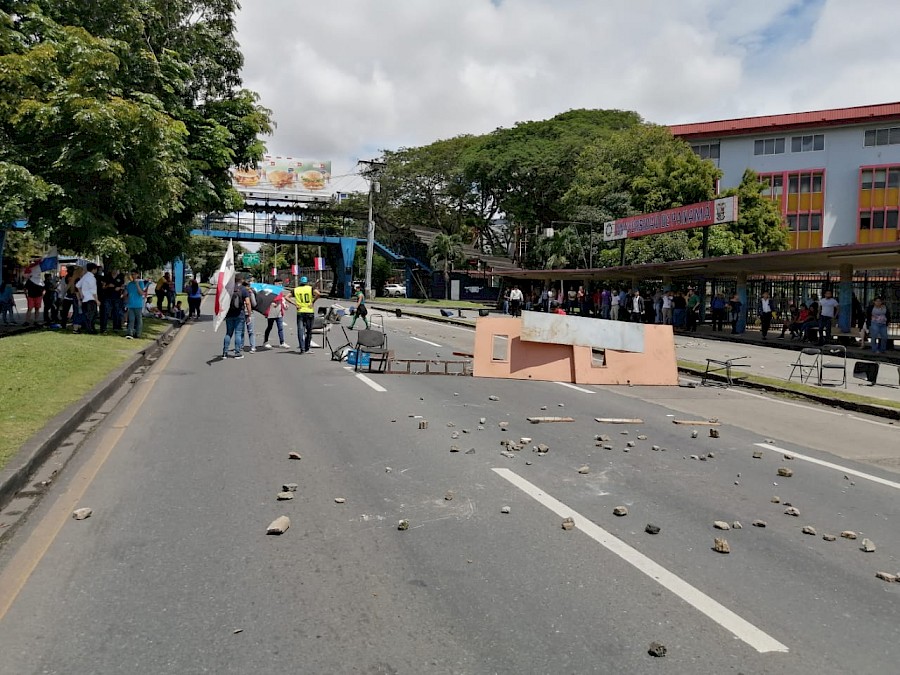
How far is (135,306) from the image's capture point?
Answer: 742 inches

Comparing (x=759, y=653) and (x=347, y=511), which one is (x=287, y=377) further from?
(x=759, y=653)

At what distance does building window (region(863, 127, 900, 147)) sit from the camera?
5216 cm

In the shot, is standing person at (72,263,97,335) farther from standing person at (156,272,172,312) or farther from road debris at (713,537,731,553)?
road debris at (713,537,731,553)

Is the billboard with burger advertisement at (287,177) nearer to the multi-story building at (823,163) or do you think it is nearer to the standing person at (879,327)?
the multi-story building at (823,163)

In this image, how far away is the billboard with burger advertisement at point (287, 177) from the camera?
7819 cm

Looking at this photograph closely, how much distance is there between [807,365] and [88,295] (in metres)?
17.5

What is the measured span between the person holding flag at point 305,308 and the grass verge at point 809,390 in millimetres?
8851

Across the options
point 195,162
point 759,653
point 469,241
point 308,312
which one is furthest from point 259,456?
point 469,241

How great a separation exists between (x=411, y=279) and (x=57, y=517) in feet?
218

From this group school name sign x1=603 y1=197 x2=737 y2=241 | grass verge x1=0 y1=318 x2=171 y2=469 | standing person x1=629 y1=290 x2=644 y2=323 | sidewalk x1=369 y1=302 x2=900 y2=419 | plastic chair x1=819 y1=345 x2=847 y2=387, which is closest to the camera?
grass verge x1=0 y1=318 x2=171 y2=469

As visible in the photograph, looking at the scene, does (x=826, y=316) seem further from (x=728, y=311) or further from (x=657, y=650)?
(x=657, y=650)

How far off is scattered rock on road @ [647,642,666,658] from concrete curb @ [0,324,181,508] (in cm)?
490

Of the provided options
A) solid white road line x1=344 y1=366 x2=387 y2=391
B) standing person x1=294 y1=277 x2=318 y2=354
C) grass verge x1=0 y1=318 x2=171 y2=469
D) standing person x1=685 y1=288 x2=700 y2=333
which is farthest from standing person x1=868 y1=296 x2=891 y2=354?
grass verge x1=0 y1=318 x2=171 y2=469

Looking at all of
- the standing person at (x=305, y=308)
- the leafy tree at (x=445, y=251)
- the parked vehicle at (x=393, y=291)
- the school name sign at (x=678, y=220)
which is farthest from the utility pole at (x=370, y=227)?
the standing person at (x=305, y=308)
